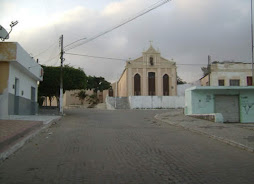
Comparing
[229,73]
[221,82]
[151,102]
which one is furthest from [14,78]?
[229,73]

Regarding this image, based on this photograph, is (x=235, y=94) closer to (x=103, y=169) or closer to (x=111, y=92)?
(x=103, y=169)

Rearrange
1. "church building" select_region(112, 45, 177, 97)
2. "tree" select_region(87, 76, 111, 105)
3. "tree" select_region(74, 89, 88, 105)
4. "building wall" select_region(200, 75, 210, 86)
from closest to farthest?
"building wall" select_region(200, 75, 210, 86)
"church building" select_region(112, 45, 177, 97)
"tree" select_region(74, 89, 88, 105)
"tree" select_region(87, 76, 111, 105)

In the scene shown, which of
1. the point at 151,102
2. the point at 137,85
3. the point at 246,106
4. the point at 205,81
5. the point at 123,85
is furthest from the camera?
the point at 123,85

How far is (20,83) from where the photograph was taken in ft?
61.1

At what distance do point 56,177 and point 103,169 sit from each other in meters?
1.07

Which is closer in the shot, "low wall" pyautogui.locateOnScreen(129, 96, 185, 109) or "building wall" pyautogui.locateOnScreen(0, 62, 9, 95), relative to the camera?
"building wall" pyautogui.locateOnScreen(0, 62, 9, 95)

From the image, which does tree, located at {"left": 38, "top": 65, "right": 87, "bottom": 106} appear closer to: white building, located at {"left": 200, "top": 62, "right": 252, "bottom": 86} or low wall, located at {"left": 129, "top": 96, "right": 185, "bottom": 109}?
low wall, located at {"left": 129, "top": 96, "right": 185, "bottom": 109}

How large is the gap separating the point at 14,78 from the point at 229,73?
3266 cm

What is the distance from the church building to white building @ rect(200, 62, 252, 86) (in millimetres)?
11307

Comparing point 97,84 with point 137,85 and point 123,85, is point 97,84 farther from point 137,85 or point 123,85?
point 137,85

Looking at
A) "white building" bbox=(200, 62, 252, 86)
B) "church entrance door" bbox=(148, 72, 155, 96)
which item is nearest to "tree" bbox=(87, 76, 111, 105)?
"church entrance door" bbox=(148, 72, 155, 96)

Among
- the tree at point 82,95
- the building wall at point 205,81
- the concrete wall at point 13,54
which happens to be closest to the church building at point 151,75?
the building wall at point 205,81

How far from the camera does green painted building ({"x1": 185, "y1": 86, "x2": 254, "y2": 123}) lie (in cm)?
2191

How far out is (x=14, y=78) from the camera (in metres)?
17.0
